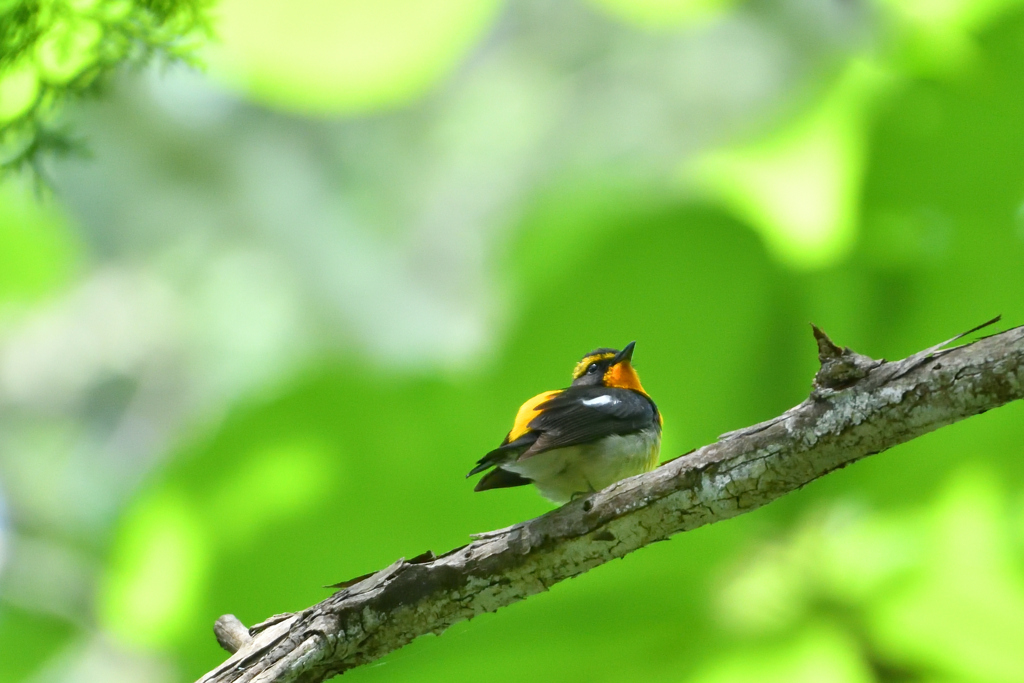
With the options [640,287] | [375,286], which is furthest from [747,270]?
[375,286]

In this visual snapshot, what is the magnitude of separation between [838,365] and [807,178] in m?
1.46

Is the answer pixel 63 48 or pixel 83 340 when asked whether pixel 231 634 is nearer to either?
pixel 63 48

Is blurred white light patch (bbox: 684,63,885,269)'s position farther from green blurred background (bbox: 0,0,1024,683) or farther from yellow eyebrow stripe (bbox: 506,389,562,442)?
yellow eyebrow stripe (bbox: 506,389,562,442)

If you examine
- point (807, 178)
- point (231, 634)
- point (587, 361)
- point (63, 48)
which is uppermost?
point (63, 48)

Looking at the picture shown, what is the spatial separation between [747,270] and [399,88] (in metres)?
1.21

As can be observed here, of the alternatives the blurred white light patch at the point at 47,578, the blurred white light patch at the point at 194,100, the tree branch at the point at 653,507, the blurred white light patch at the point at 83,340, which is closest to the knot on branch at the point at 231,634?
the tree branch at the point at 653,507

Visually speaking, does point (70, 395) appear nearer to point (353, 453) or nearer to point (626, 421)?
point (353, 453)

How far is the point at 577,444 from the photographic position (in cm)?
150

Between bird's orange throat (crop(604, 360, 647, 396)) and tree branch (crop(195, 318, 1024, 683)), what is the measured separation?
67 centimetres

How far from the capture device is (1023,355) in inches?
35.5

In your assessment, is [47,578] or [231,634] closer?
[231,634]

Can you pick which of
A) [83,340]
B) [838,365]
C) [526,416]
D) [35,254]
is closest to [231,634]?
[526,416]

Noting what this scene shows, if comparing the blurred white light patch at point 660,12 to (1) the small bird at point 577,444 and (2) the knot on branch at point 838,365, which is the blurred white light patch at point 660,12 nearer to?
(1) the small bird at point 577,444

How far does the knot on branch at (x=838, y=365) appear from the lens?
988 millimetres
